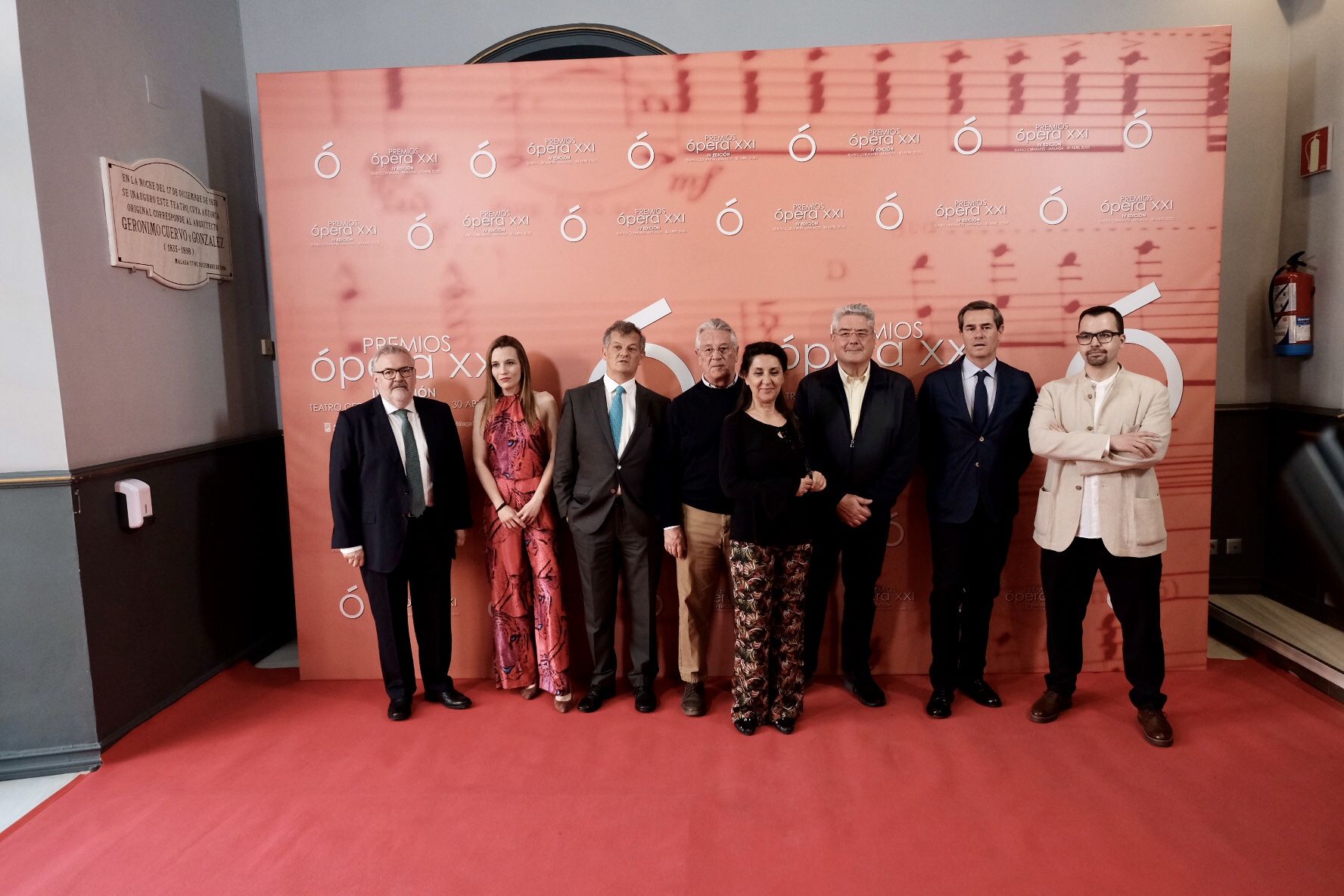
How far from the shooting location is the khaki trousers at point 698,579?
11.5 feet

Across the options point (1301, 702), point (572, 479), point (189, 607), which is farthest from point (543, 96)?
point (1301, 702)

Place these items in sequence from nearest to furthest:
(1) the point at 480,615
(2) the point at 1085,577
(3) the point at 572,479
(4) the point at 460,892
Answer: (4) the point at 460,892 → (2) the point at 1085,577 → (3) the point at 572,479 → (1) the point at 480,615

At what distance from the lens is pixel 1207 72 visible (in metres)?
3.74

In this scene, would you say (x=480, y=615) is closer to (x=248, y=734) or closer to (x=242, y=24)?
(x=248, y=734)

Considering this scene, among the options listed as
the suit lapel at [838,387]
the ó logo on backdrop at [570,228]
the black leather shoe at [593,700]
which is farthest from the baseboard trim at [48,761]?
the suit lapel at [838,387]

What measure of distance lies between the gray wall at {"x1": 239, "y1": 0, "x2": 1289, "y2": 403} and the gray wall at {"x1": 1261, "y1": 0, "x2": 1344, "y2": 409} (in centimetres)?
8

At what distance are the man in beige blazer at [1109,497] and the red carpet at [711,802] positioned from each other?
439mm

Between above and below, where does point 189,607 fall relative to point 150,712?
above

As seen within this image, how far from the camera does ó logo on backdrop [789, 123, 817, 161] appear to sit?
12.6ft

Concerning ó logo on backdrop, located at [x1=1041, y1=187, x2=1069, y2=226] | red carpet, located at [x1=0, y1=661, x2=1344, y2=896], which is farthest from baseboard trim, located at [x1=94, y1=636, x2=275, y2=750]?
ó logo on backdrop, located at [x1=1041, y1=187, x2=1069, y2=226]

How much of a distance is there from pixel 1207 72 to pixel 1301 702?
313 centimetres

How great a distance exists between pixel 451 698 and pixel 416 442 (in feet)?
4.28

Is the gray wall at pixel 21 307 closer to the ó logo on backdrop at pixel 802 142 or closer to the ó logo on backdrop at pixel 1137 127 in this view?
the ó logo on backdrop at pixel 802 142

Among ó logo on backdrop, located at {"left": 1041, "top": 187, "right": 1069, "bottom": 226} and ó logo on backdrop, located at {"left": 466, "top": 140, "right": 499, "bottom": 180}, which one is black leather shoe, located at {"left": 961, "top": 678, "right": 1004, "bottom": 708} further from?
ó logo on backdrop, located at {"left": 466, "top": 140, "right": 499, "bottom": 180}
